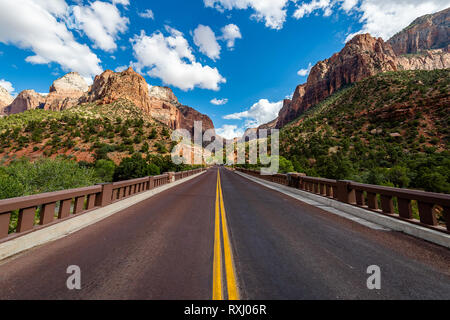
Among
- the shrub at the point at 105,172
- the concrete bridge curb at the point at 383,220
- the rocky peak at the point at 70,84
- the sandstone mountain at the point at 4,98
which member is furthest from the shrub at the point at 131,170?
the sandstone mountain at the point at 4,98

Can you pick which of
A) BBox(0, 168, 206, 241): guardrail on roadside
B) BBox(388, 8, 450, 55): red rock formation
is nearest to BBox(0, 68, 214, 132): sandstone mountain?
BBox(0, 168, 206, 241): guardrail on roadside

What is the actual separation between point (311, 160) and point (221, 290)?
4515 centimetres

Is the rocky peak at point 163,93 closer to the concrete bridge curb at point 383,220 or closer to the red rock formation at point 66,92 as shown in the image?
the red rock formation at point 66,92

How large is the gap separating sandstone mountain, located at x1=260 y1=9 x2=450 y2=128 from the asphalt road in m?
105

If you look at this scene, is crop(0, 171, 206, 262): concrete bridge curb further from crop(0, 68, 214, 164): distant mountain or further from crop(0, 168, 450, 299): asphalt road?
crop(0, 68, 214, 164): distant mountain

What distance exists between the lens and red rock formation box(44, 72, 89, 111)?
147875 mm

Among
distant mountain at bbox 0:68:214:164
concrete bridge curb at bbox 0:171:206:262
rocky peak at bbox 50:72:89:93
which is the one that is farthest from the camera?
rocky peak at bbox 50:72:89:93

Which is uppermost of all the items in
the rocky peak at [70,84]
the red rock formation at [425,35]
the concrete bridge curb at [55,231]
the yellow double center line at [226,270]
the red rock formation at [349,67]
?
the red rock formation at [425,35]

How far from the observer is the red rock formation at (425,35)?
459 feet

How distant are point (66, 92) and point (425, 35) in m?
310

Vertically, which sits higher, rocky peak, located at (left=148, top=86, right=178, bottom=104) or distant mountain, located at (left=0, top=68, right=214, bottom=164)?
rocky peak, located at (left=148, top=86, right=178, bottom=104)

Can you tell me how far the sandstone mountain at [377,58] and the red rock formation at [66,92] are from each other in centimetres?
17985

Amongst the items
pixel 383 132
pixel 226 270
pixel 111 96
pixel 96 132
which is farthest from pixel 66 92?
pixel 383 132

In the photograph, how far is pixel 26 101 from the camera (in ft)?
575
